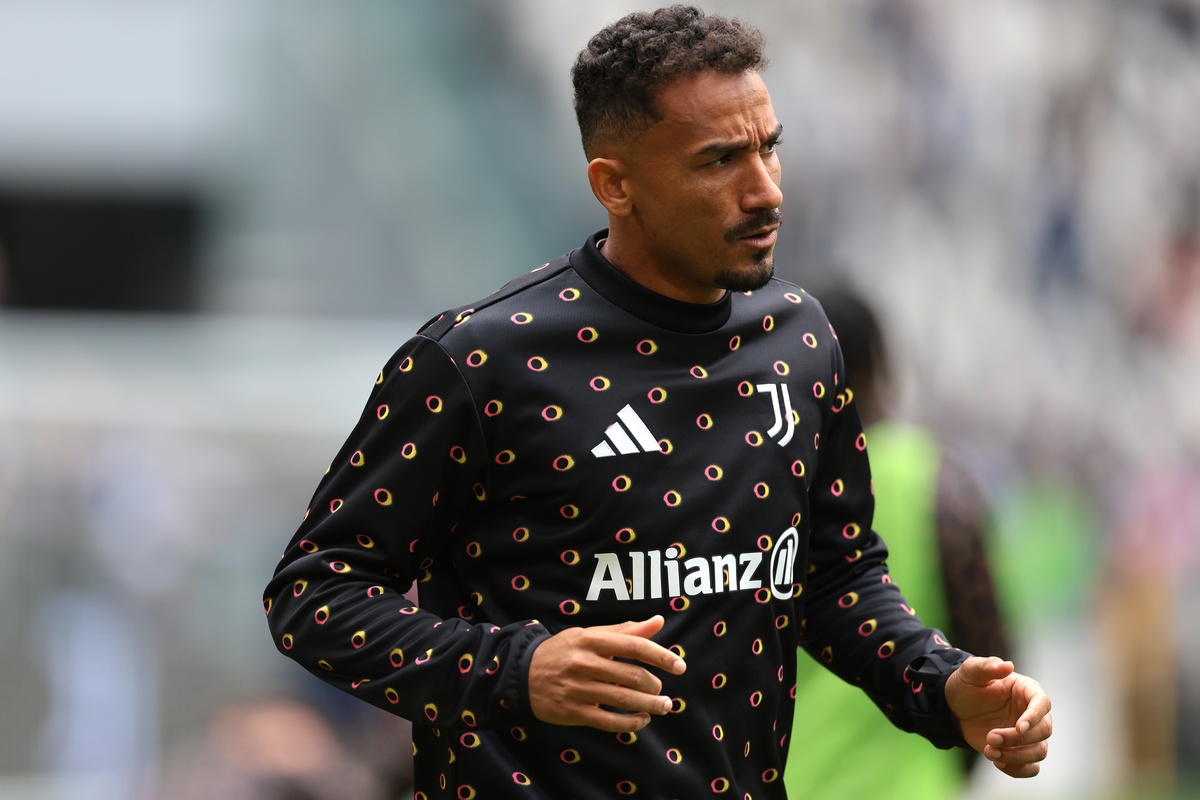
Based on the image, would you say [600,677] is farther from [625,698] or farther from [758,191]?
[758,191]

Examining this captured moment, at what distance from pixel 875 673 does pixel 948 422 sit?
29.9 feet

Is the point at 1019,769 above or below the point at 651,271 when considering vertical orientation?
below

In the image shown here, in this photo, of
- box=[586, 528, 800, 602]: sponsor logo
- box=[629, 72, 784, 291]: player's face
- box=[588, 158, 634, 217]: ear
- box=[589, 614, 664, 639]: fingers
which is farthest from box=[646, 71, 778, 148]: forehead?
box=[589, 614, 664, 639]: fingers

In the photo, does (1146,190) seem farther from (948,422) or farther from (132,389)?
(132,389)

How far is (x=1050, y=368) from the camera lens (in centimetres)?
1123

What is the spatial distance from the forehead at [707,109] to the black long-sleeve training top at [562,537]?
228 mm

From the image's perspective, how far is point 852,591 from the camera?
7.25 ft

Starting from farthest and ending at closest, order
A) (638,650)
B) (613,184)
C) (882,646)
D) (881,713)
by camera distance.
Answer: (881,713) < (882,646) < (613,184) < (638,650)

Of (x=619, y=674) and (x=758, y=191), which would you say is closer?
(x=619, y=674)

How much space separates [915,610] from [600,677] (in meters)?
1.28

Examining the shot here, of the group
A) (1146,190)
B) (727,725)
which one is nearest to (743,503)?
(727,725)

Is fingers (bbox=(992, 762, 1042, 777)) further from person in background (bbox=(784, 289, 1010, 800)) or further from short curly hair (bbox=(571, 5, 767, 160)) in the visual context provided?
short curly hair (bbox=(571, 5, 767, 160))

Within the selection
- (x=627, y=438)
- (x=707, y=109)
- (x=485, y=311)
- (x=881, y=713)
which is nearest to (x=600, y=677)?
(x=627, y=438)

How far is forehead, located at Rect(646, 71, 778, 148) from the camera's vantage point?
1.91 metres
